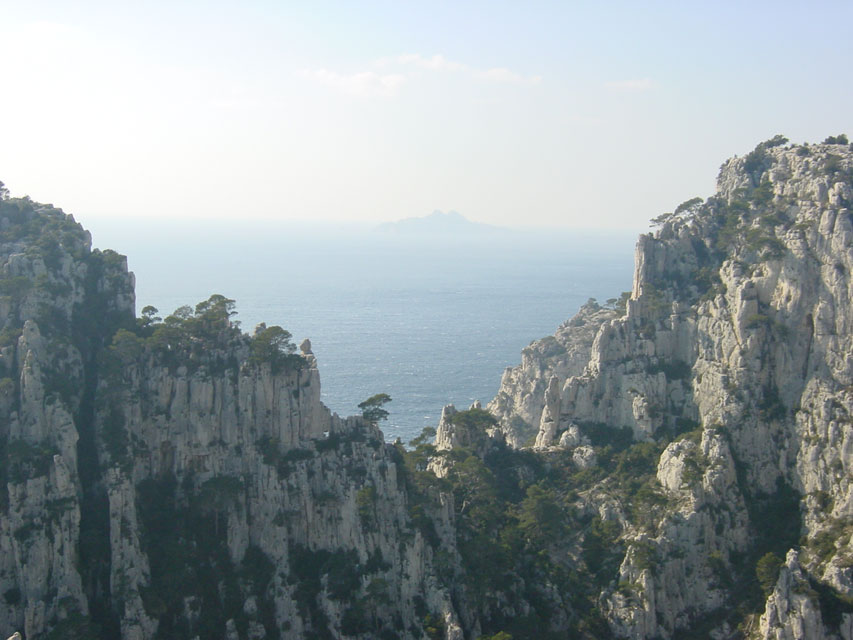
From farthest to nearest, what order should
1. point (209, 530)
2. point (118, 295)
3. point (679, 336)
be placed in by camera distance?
A: point (679, 336), point (118, 295), point (209, 530)

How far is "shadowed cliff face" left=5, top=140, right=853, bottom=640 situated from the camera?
6038 centimetres

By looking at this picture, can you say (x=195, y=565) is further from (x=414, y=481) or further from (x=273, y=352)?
(x=414, y=481)

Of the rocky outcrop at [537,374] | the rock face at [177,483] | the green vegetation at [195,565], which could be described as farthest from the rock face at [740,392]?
the green vegetation at [195,565]

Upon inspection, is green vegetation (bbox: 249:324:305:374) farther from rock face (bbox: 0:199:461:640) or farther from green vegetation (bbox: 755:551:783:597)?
green vegetation (bbox: 755:551:783:597)

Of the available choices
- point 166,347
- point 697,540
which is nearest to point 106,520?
point 166,347

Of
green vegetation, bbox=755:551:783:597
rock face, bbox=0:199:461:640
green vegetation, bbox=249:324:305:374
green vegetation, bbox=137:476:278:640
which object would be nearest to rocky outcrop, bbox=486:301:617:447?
rock face, bbox=0:199:461:640

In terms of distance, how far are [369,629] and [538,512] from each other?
17001 millimetres

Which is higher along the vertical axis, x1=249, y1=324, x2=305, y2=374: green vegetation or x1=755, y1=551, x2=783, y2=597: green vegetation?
x1=249, y1=324, x2=305, y2=374: green vegetation

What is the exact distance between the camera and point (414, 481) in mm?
72562

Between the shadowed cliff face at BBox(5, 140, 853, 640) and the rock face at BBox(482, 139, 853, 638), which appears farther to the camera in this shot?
the rock face at BBox(482, 139, 853, 638)

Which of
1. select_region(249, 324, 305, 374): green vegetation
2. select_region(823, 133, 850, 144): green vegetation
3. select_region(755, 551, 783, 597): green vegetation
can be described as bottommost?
select_region(755, 551, 783, 597): green vegetation

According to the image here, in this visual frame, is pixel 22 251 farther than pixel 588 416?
No

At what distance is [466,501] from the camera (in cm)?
7488

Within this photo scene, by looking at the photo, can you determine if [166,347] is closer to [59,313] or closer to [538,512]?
[59,313]
